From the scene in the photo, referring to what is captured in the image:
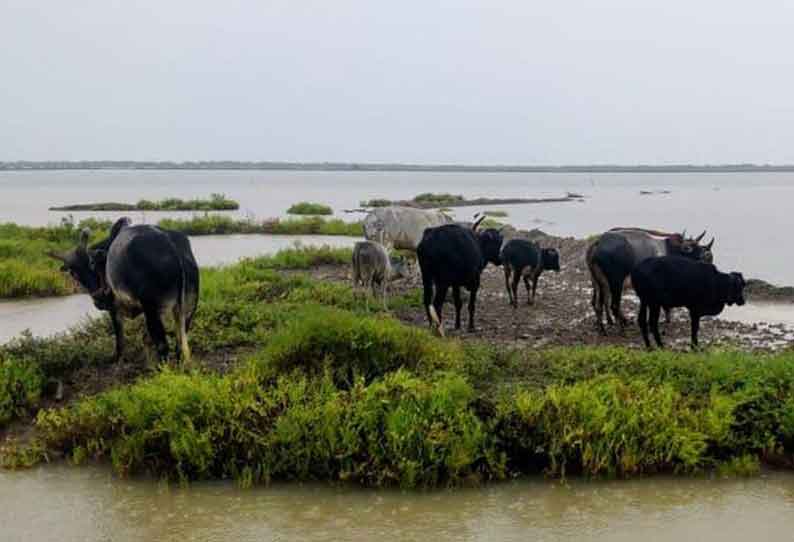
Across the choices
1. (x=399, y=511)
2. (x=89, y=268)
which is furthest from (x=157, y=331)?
(x=399, y=511)

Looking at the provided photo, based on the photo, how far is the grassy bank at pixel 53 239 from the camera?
1423 centimetres

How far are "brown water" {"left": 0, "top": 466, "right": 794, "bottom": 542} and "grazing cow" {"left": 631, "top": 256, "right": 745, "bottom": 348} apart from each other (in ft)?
10.7

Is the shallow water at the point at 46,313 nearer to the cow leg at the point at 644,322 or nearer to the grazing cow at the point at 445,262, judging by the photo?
the grazing cow at the point at 445,262

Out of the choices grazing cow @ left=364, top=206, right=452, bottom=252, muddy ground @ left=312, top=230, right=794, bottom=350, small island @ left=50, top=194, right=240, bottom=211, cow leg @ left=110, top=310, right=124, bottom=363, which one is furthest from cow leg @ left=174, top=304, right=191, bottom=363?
small island @ left=50, top=194, right=240, bottom=211

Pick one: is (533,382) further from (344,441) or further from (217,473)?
(217,473)

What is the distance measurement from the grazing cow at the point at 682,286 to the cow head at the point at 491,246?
3.83 meters

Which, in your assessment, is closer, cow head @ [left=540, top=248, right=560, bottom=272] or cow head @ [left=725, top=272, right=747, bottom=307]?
cow head @ [left=725, top=272, right=747, bottom=307]

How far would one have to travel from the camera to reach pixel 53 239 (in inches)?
885

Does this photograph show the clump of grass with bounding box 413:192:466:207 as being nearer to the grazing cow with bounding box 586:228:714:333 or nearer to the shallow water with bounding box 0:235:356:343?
the shallow water with bounding box 0:235:356:343

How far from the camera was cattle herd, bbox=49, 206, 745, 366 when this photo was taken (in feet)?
25.7

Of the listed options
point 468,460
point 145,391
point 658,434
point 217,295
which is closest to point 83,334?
point 217,295

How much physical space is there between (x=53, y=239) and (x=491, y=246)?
46.4 ft

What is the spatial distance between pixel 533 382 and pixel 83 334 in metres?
5.47

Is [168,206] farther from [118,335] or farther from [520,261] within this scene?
[118,335]
